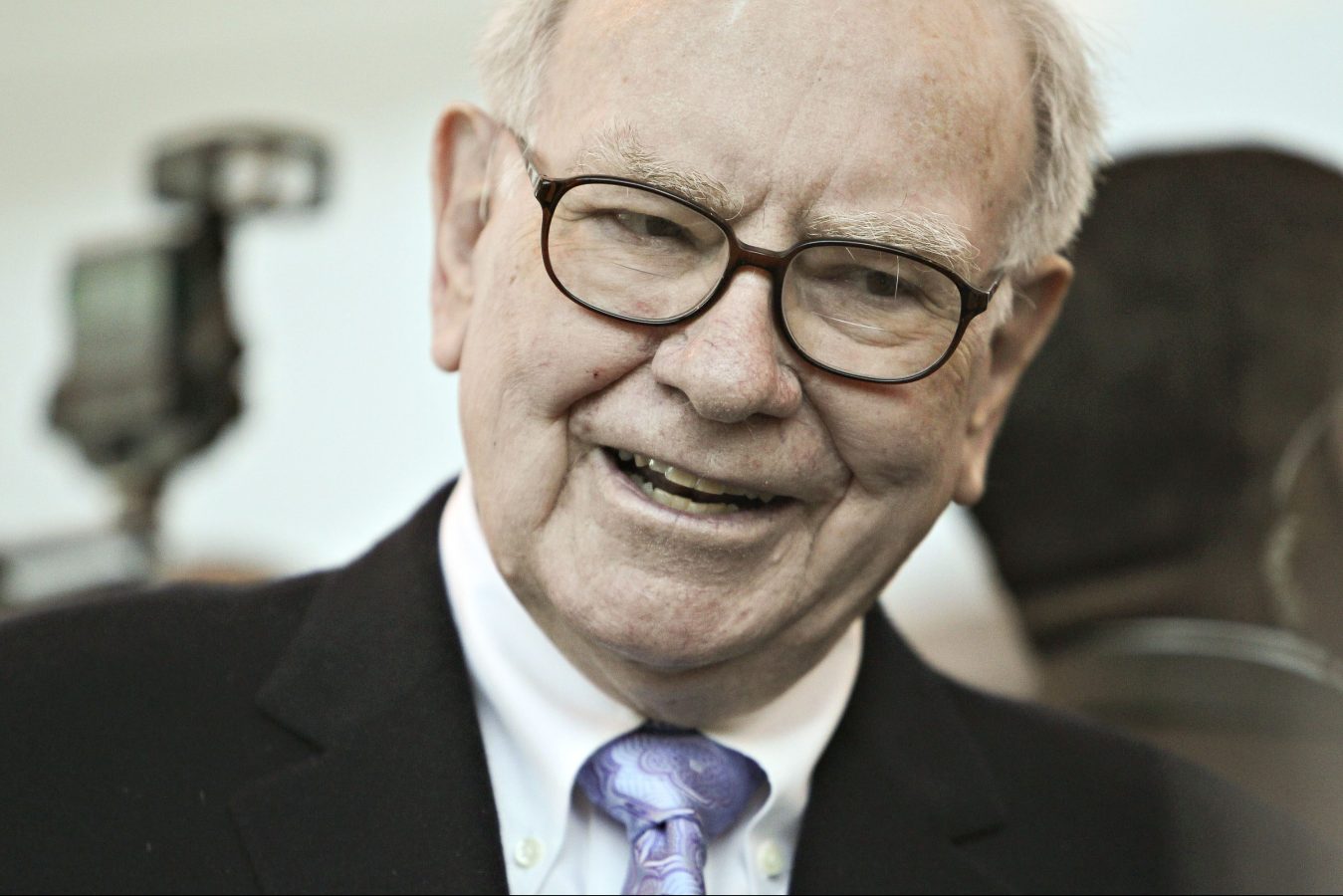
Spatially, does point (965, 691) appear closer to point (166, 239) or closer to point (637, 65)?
point (637, 65)

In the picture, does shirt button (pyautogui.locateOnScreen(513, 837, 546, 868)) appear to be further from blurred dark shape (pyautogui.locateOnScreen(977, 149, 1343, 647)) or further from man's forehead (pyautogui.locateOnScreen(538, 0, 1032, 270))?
blurred dark shape (pyautogui.locateOnScreen(977, 149, 1343, 647))

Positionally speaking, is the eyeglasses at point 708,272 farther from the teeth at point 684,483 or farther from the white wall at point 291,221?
the white wall at point 291,221

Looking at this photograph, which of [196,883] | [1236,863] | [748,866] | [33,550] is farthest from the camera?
[33,550]

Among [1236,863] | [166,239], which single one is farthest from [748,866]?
[166,239]

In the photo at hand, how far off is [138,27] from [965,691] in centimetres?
371

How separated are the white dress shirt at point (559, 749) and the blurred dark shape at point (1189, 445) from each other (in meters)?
0.88

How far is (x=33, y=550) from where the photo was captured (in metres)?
2.50

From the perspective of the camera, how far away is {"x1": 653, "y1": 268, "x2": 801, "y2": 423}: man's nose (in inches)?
51.3

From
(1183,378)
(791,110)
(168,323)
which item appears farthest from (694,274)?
(168,323)

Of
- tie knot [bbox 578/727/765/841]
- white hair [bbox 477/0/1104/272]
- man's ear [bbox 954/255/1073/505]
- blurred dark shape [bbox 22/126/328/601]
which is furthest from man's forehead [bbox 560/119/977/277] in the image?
blurred dark shape [bbox 22/126/328/601]

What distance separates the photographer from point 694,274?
1.36 m

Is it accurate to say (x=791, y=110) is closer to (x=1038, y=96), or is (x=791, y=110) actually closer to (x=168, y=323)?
(x=1038, y=96)

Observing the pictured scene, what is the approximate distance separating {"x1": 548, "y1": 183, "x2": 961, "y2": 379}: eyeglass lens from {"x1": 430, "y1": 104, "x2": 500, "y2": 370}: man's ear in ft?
0.62

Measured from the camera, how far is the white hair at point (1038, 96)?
4.88 feet
